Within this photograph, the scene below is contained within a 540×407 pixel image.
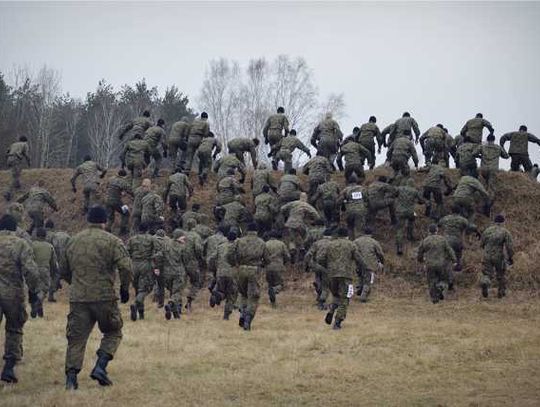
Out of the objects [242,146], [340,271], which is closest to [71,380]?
[340,271]

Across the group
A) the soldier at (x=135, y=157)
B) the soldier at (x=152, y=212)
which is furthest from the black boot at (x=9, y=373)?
the soldier at (x=135, y=157)

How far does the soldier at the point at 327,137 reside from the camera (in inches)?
989

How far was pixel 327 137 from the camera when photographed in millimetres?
25125

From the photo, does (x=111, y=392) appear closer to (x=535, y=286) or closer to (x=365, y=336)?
(x=365, y=336)

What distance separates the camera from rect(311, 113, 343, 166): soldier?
82.4 ft

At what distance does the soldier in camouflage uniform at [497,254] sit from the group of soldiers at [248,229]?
0.13 ft

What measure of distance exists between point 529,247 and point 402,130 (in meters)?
6.09

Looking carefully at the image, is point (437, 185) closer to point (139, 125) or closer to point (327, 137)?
point (327, 137)

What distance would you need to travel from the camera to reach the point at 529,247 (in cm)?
2216

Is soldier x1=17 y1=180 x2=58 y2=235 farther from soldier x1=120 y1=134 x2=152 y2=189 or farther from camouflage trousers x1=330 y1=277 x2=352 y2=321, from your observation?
camouflage trousers x1=330 y1=277 x2=352 y2=321

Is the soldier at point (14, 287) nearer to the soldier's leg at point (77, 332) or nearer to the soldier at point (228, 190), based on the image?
the soldier's leg at point (77, 332)

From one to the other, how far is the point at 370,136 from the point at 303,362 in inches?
584

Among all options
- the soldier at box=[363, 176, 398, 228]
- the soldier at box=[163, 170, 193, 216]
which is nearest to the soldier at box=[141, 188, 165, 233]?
the soldier at box=[163, 170, 193, 216]

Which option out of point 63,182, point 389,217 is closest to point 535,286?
point 389,217
